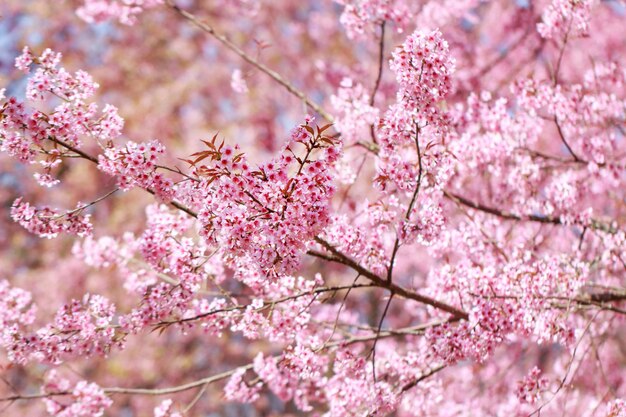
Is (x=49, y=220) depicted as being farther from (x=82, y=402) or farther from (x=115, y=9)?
(x=115, y=9)

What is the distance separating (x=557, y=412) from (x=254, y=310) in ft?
19.3

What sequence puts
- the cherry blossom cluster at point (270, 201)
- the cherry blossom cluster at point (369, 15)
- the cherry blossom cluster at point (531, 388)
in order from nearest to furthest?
the cherry blossom cluster at point (270, 201) → the cherry blossom cluster at point (531, 388) → the cherry blossom cluster at point (369, 15)

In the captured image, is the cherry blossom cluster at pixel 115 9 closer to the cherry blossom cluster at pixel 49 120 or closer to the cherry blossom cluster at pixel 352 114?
the cherry blossom cluster at pixel 352 114

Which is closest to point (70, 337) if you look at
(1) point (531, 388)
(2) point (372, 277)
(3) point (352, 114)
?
(2) point (372, 277)

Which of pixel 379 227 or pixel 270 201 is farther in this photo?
pixel 379 227

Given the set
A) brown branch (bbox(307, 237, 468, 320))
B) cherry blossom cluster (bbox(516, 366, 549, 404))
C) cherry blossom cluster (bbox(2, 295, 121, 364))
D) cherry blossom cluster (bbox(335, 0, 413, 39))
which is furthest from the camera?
cherry blossom cluster (bbox(335, 0, 413, 39))

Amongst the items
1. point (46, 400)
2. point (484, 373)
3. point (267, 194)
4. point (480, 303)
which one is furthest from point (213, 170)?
point (484, 373)

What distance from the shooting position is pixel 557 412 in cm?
810

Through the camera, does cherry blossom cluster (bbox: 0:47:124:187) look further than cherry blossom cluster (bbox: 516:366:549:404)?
No

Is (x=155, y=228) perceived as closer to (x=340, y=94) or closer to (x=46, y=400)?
(x=46, y=400)

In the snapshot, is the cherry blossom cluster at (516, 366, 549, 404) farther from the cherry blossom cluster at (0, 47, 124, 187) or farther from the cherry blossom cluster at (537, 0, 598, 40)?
the cherry blossom cluster at (0, 47, 124, 187)

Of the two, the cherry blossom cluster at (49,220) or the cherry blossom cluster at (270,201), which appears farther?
the cherry blossom cluster at (49,220)

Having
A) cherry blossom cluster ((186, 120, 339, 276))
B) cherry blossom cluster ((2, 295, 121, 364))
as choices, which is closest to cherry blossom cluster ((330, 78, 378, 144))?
cherry blossom cluster ((186, 120, 339, 276))

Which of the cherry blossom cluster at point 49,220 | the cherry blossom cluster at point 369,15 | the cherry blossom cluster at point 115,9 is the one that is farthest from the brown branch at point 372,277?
the cherry blossom cluster at point 115,9
